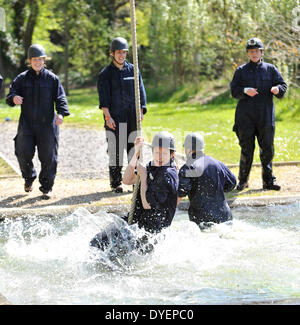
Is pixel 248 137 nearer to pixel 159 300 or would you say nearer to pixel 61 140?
pixel 159 300

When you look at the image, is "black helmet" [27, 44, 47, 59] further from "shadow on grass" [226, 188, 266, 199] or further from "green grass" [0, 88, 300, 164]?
"green grass" [0, 88, 300, 164]

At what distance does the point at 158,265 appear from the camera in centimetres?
730

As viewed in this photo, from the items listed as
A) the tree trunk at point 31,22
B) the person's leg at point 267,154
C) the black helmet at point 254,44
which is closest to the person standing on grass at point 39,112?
the black helmet at point 254,44

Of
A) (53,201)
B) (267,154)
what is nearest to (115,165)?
(53,201)

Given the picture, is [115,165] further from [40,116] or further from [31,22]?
[31,22]

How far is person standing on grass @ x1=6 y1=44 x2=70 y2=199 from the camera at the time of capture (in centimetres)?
1026

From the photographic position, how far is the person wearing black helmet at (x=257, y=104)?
10.4 meters

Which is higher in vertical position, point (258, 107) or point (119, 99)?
point (119, 99)

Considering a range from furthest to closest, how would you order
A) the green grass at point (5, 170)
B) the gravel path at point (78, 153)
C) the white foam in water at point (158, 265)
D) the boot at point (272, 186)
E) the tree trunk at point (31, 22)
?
the tree trunk at point (31, 22) → the gravel path at point (78, 153) → the green grass at point (5, 170) → the boot at point (272, 186) → the white foam in water at point (158, 265)

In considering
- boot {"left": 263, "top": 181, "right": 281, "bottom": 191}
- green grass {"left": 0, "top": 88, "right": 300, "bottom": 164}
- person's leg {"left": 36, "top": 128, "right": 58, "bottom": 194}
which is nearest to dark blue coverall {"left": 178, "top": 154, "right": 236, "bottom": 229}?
boot {"left": 263, "top": 181, "right": 281, "bottom": 191}

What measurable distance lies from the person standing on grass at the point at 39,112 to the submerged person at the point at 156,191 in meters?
3.26

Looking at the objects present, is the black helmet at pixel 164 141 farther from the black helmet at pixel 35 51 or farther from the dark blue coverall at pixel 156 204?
the black helmet at pixel 35 51

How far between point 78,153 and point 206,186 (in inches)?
291

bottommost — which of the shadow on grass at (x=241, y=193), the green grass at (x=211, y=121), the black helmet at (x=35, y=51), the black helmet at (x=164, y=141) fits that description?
the green grass at (x=211, y=121)
